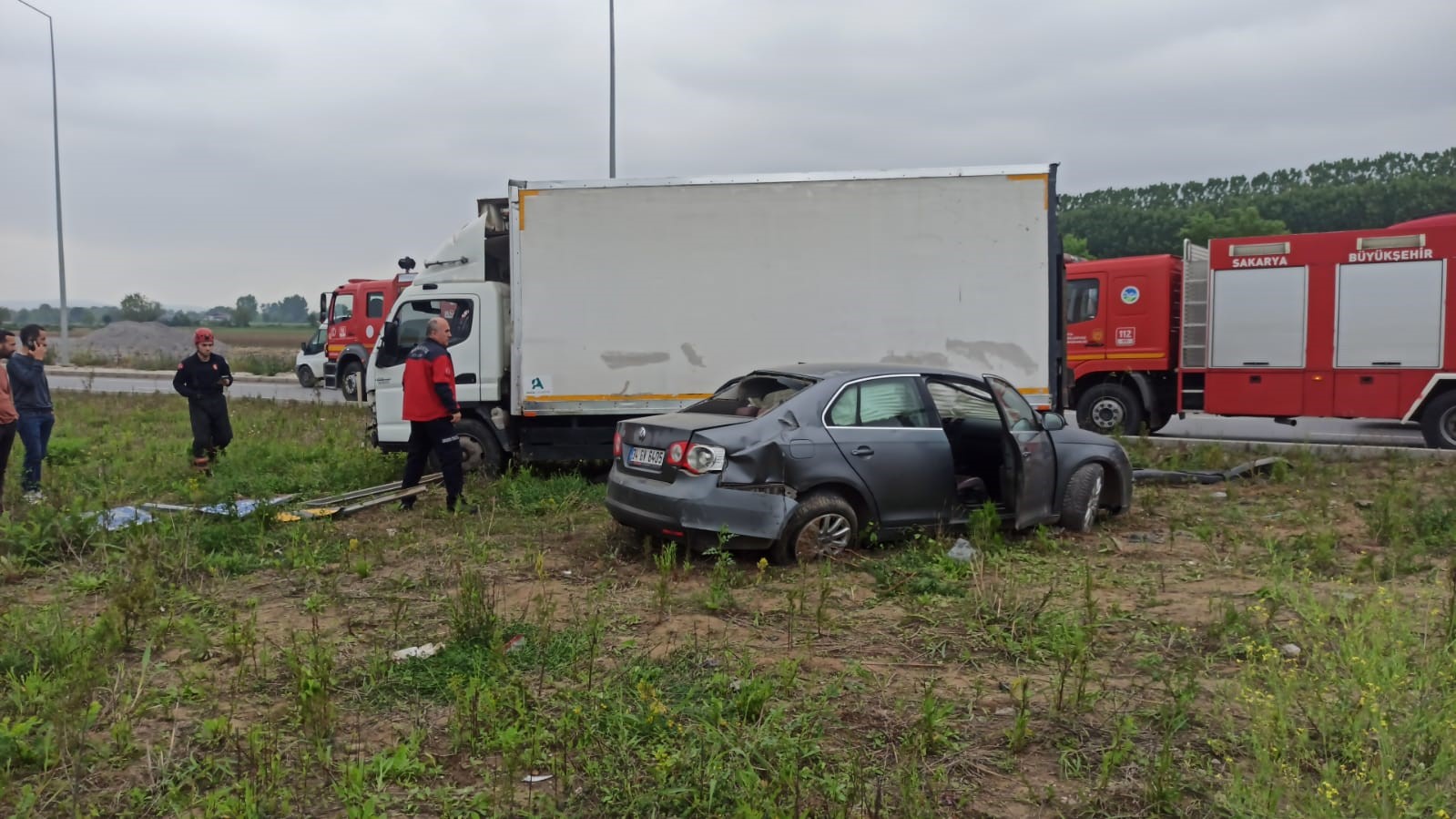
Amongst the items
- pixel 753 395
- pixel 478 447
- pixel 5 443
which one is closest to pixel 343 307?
pixel 478 447

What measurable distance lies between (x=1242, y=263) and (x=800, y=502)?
31.6ft

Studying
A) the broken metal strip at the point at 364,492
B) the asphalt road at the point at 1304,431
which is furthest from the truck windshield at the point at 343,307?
the asphalt road at the point at 1304,431

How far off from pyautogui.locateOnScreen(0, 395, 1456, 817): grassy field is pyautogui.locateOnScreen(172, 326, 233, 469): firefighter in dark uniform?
2532 millimetres

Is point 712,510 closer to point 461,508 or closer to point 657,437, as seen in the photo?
point 657,437

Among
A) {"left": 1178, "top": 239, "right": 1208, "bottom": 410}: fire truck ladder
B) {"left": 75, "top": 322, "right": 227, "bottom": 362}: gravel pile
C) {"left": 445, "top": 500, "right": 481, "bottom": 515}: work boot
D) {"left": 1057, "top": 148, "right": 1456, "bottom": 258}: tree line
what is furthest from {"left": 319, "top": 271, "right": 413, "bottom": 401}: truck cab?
{"left": 1057, "top": 148, "right": 1456, "bottom": 258}: tree line

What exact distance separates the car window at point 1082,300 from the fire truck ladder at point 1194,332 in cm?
119

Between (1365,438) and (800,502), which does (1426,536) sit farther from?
(1365,438)

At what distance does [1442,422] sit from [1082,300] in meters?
4.64

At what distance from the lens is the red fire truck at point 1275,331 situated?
40.4 ft

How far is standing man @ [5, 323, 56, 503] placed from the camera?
8.91 m

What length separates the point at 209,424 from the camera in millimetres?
10211

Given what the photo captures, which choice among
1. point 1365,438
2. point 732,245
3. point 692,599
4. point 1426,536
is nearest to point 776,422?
point 692,599

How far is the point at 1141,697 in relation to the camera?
439cm

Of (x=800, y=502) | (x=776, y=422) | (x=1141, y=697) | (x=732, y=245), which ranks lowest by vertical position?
(x=1141, y=697)
